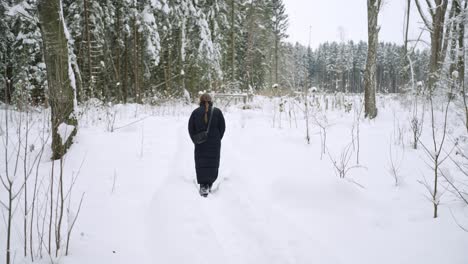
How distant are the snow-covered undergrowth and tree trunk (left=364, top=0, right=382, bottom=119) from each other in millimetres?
2123

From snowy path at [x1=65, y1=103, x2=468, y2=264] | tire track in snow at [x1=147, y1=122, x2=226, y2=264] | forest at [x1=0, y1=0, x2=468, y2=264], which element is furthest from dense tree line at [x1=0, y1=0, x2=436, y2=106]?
tire track in snow at [x1=147, y1=122, x2=226, y2=264]

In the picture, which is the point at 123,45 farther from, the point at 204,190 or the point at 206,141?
the point at 204,190

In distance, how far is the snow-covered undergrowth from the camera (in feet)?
8.53

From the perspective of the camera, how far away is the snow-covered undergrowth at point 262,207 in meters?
2.60

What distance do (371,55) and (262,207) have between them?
599 cm

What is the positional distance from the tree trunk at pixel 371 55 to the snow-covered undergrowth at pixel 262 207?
2.12m

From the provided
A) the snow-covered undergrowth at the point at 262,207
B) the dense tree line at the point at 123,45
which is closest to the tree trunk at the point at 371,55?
the snow-covered undergrowth at the point at 262,207

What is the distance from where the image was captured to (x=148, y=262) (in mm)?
2473

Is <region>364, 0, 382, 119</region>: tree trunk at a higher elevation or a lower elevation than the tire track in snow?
higher

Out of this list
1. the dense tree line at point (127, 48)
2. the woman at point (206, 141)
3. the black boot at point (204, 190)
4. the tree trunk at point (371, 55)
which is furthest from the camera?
the dense tree line at point (127, 48)

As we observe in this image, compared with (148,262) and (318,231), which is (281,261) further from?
(148,262)

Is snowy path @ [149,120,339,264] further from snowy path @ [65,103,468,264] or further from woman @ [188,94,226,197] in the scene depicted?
woman @ [188,94,226,197]

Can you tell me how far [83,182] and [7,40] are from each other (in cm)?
1138

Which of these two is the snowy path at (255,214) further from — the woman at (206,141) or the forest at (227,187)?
the woman at (206,141)
